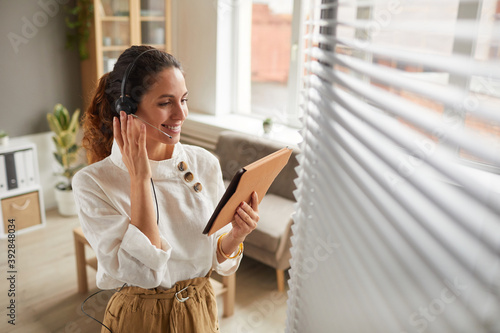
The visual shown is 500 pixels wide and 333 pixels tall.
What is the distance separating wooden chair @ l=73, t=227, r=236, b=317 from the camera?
253 cm

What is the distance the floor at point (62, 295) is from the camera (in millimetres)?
2521

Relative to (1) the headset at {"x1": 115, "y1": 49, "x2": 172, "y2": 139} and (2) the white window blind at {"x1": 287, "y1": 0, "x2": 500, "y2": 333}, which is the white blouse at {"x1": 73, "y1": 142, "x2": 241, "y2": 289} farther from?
(2) the white window blind at {"x1": 287, "y1": 0, "x2": 500, "y2": 333}

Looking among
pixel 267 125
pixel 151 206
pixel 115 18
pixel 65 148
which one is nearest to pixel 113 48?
pixel 115 18

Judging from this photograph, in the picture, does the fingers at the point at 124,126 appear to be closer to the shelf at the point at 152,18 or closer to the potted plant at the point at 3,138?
the potted plant at the point at 3,138

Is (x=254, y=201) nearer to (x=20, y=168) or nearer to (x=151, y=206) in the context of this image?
(x=151, y=206)

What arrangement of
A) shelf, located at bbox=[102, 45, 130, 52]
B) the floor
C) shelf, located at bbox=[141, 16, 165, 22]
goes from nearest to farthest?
the floor
shelf, located at bbox=[102, 45, 130, 52]
shelf, located at bbox=[141, 16, 165, 22]

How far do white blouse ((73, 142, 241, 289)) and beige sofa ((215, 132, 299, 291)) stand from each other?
4.35ft

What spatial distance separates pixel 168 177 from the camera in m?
1.27

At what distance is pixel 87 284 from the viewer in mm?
2809

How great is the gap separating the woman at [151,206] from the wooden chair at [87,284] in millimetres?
1199

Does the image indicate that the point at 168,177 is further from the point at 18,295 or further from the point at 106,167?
the point at 18,295

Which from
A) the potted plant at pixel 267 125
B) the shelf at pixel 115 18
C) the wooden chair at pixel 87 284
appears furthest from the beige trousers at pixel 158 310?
the shelf at pixel 115 18

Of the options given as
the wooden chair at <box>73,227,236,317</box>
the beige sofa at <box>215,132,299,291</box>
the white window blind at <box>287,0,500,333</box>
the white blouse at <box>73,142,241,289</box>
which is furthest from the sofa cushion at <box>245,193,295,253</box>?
the white window blind at <box>287,0,500,333</box>

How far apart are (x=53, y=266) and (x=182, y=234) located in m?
2.23
